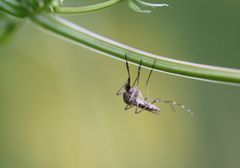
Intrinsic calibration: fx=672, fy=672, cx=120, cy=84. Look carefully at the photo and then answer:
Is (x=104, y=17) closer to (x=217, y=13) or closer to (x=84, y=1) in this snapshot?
(x=84, y=1)

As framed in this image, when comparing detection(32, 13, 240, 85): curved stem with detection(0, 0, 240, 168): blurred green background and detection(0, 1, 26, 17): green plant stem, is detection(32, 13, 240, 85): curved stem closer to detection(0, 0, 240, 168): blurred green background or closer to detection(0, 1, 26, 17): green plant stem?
detection(0, 1, 26, 17): green plant stem

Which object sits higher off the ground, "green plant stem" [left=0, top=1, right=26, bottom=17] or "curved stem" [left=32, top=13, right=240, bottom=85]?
"green plant stem" [left=0, top=1, right=26, bottom=17]

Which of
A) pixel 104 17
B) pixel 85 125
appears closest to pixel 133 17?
pixel 104 17

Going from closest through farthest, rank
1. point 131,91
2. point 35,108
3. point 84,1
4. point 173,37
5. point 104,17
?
point 131,91, point 84,1, point 104,17, point 35,108, point 173,37

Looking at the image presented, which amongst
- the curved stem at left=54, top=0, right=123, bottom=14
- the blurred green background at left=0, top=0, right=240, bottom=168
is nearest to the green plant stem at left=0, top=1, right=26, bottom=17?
the curved stem at left=54, top=0, right=123, bottom=14

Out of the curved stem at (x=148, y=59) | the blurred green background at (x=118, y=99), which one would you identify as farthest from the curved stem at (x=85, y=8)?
the blurred green background at (x=118, y=99)

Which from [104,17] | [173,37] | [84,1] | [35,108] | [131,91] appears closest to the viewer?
[131,91]
